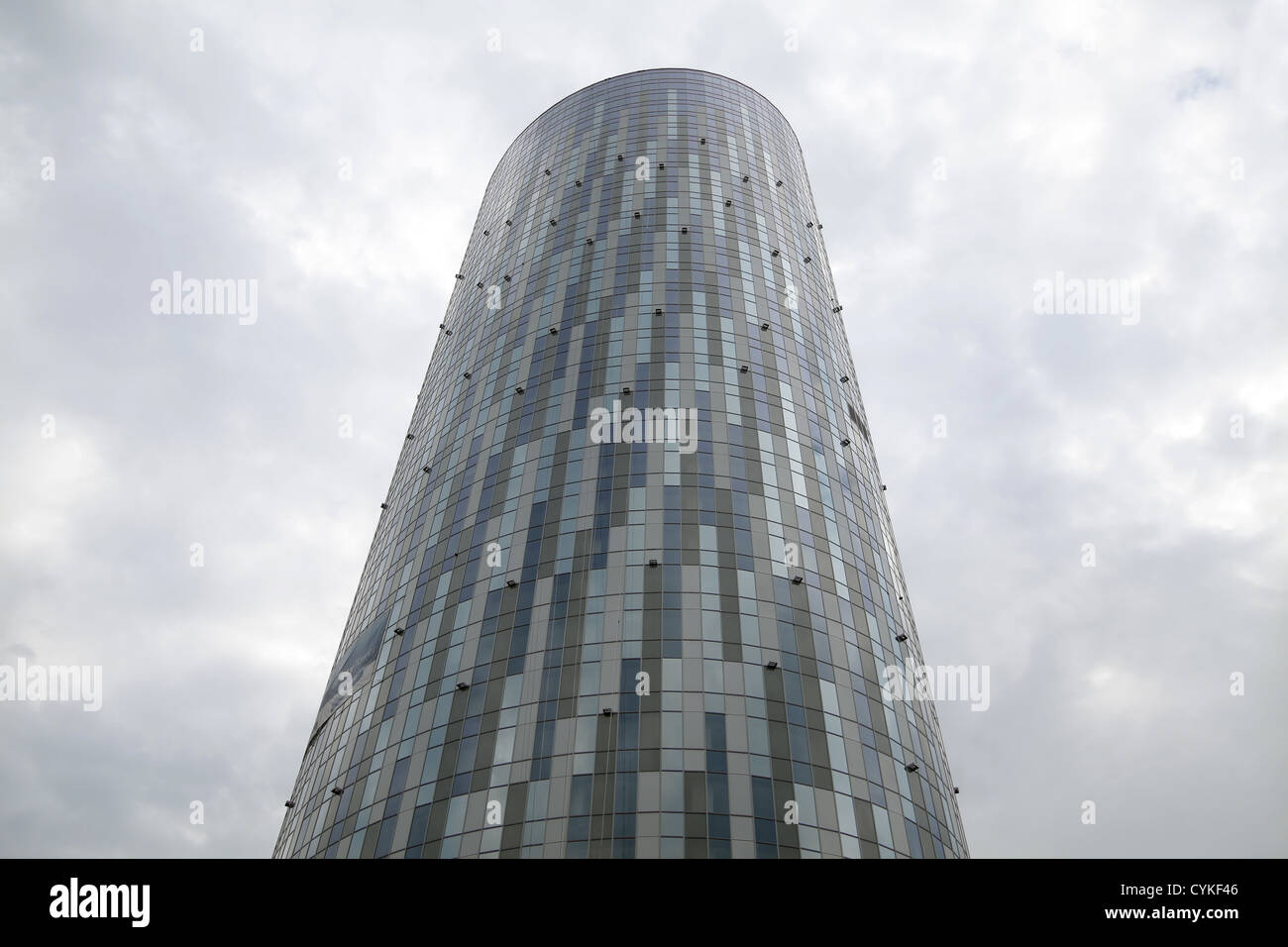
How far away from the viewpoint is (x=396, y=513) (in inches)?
3105

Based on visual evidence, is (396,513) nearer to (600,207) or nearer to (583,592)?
(583,592)

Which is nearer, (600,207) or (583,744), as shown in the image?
(583,744)

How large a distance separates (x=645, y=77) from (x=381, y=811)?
9417 centimetres

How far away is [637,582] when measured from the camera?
5775 cm

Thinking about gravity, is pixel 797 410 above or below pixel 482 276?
below

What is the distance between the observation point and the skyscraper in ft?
159

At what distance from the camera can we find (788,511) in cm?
6381

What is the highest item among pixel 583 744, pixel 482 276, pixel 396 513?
pixel 482 276

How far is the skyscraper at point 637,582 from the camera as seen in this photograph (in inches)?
1911
